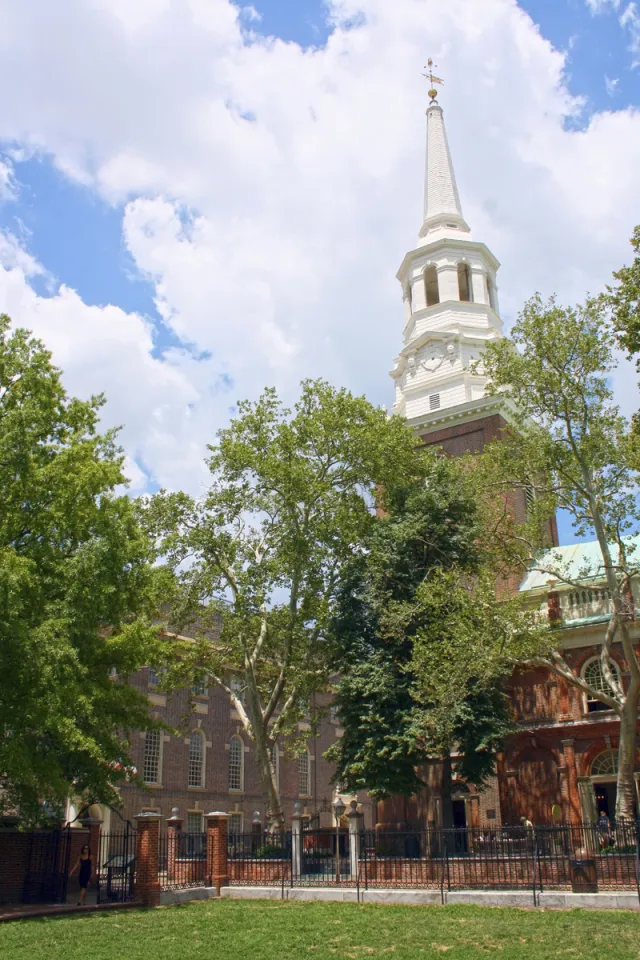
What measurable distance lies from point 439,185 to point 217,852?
36234 mm

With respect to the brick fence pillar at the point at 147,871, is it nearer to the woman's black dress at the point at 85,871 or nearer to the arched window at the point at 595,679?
the woman's black dress at the point at 85,871

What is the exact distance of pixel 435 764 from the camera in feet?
99.6

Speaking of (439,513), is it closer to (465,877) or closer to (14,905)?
(465,877)

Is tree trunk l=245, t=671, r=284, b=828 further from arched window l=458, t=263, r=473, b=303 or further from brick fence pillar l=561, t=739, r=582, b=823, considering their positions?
arched window l=458, t=263, r=473, b=303

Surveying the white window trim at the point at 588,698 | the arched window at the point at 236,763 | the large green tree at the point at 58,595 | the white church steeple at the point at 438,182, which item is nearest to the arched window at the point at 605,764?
the white window trim at the point at 588,698

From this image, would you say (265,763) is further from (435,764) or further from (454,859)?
(454,859)

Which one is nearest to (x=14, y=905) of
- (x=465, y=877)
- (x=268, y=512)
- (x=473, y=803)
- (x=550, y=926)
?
(x=465, y=877)

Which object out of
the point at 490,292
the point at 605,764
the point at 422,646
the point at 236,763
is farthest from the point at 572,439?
the point at 236,763

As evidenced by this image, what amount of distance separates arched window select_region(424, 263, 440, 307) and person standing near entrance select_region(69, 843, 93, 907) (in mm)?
31289

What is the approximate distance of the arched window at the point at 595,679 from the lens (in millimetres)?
31406

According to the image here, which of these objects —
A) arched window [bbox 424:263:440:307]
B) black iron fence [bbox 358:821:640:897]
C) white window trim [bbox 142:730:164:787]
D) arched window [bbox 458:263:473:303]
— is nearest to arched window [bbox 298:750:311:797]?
white window trim [bbox 142:730:164:787]

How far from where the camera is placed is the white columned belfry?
134ft

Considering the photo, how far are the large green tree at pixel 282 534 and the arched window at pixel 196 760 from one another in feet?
40.9

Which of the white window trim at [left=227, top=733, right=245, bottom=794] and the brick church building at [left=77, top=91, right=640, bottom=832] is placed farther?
the white window trim at [left=227, top=733, right=245, bottom=794]
